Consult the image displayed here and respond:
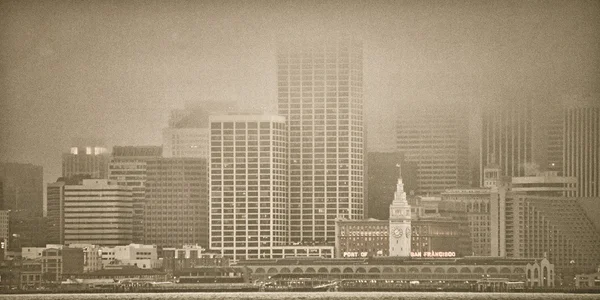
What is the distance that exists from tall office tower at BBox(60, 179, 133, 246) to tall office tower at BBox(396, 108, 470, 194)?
7.82m

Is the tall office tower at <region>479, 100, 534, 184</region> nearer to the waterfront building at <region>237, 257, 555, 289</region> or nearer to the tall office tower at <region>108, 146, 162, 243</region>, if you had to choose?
the waterfront building at <region>237, 257, 555, 289</region>

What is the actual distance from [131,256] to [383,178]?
7.72 meters

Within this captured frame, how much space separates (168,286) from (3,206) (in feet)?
31.2

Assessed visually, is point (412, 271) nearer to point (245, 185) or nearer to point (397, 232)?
point (397, 232)

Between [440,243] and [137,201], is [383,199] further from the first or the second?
[137,201]

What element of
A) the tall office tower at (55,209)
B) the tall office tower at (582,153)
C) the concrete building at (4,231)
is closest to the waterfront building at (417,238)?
the tall office tower at (582,153)

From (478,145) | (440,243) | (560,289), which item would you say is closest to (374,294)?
(560,289)

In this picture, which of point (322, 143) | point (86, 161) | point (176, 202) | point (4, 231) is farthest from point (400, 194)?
point (4, 231)

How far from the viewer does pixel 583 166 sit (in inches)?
2180

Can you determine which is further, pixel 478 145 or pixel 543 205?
pixel 478 145

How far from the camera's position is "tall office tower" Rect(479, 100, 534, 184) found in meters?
56.8

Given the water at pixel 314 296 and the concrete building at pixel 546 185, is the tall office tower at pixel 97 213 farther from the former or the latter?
the water at pixel 314 296

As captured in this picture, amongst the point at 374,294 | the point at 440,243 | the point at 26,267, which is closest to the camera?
the point at 374,294

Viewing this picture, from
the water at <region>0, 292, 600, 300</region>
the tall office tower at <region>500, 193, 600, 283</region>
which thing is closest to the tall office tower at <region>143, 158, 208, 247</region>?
the tall office tower at <region>500, 193, 600, 283</region>
